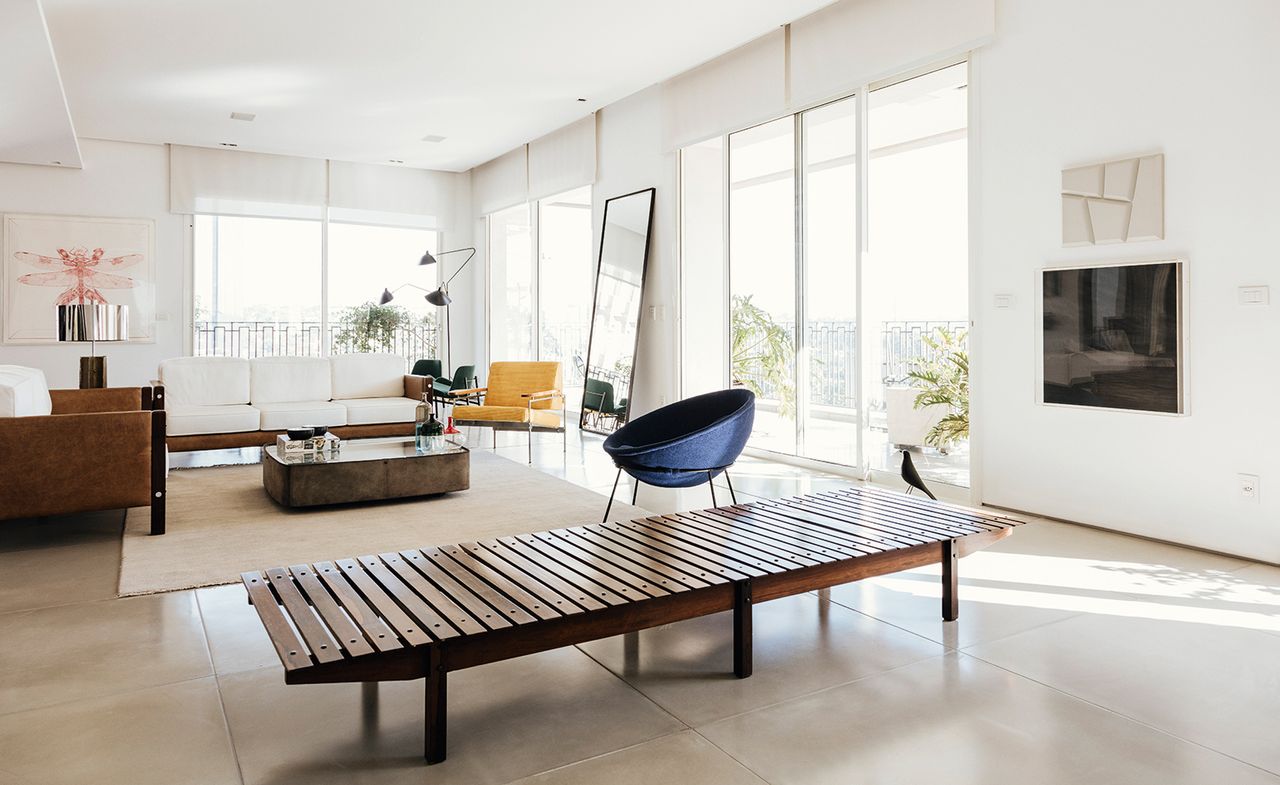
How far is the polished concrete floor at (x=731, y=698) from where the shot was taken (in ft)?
6.88

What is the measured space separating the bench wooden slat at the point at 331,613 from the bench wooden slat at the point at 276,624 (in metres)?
0.08

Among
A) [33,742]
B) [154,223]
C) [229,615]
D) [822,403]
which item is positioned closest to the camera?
[33,742]

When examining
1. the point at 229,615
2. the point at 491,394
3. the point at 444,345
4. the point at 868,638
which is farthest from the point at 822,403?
the point at 444,345

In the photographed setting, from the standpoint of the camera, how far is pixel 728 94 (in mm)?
7066

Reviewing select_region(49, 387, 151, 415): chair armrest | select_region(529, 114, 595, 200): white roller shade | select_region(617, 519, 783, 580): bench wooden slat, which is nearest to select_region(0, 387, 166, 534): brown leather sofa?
select_region(49, 387, 151, 415): chair armrest

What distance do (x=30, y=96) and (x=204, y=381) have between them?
260 cm

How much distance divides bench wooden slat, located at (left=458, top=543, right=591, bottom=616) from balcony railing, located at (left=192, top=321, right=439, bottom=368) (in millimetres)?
7251

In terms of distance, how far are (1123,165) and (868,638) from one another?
118 inches

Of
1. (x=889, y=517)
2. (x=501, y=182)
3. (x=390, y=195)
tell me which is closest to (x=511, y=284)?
(x=501, y=182)

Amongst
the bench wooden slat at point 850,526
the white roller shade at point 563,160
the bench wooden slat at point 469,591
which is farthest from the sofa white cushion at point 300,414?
the bench wooden slat at point 850,526

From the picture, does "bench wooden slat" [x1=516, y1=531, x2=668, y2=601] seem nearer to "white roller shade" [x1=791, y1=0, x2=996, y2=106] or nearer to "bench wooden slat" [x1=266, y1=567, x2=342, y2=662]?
"bench wooden slat" [x1=266, y1=567, x2=342, y2=662]

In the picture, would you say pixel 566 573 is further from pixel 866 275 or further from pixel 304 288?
pixel 304 288

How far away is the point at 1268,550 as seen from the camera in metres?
3.92

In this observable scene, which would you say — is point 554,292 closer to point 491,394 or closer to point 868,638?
point 491,394
